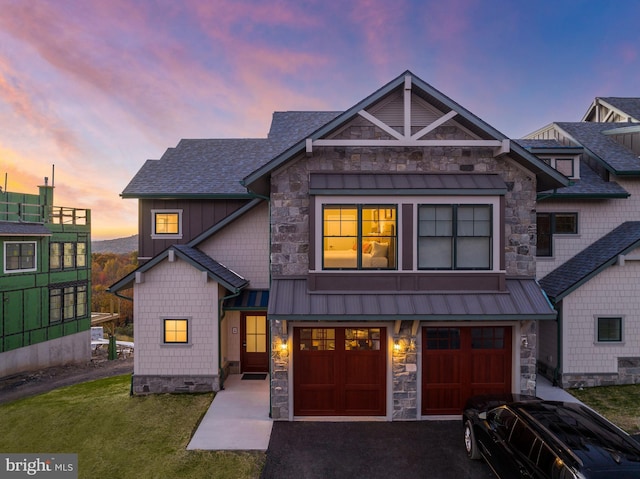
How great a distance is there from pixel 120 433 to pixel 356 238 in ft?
26.9

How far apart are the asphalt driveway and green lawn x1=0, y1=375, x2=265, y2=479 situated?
0.79m

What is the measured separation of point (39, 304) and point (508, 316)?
2558cm

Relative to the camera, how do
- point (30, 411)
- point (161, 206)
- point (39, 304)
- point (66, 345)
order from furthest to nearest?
1. point (66, 345)
2. point (39, 304)
3. point (161, 206)
4. point (30, 411)

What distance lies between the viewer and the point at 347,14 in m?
18.3

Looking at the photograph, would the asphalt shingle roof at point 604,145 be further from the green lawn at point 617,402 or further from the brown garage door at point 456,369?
the brown garage door at point 456,369

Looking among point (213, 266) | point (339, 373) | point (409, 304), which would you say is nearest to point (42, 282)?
point (213, 266)

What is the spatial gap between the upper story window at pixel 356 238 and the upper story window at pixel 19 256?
20096 mm

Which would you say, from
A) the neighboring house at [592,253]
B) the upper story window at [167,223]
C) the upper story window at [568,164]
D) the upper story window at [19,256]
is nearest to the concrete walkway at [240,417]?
the neighboring house at [592,253]

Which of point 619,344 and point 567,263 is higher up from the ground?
point 567,263

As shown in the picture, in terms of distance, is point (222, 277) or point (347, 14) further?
point (347, 14)

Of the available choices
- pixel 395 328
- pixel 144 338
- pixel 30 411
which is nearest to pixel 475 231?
pixel 395 328

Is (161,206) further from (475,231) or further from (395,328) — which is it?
(475,231)

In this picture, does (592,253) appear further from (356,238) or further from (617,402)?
(356,238)

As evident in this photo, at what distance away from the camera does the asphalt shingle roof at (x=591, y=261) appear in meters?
11.5
